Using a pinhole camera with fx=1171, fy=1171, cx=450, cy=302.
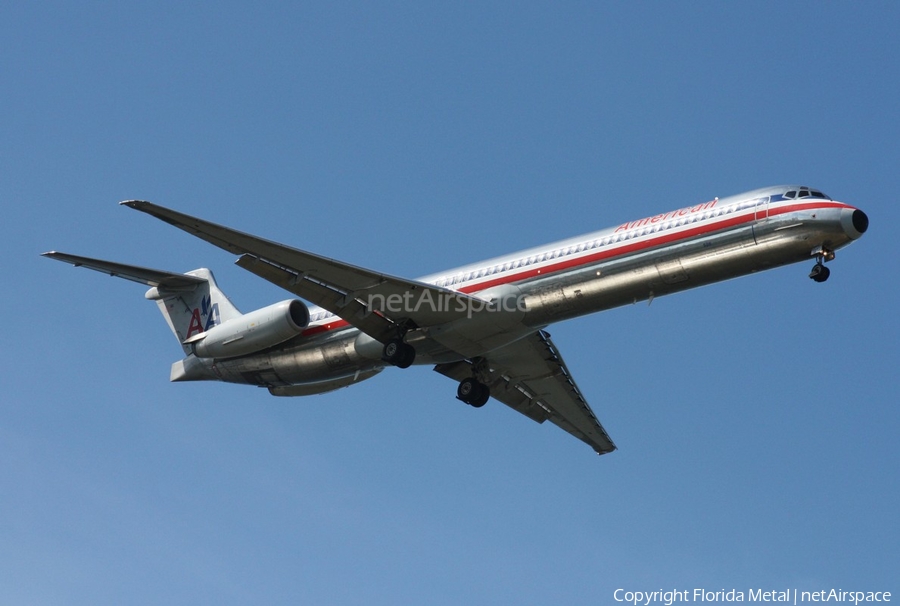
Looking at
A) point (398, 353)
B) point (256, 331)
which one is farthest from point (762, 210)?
point (256, 331)

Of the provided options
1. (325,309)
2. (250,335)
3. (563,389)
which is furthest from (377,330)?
(563,389)

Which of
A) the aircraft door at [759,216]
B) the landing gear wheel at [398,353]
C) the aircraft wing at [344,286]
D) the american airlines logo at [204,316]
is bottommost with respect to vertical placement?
the landing gear wheel at [398,353]

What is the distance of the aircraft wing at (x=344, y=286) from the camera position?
1070 inches

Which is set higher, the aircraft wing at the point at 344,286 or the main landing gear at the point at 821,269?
the main landing gear at the point at 821,269

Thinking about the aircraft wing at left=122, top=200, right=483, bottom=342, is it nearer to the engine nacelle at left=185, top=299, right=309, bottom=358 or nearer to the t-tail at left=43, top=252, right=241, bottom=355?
the engine nacelle at left=185, top=299, right=309, bottom=358

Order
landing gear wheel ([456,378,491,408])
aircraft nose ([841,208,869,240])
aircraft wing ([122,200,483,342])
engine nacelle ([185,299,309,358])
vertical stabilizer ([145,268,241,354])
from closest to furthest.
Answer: aircraft nose ([841,208,869,240]), aircraft wing ([122,200,483,342]), engine nacelle ([185,299,309,358]), landing gear wheel ([456,378,491,408]), vertical stabilizer ([145,268,241,354])

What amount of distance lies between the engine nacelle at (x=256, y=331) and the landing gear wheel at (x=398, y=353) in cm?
234

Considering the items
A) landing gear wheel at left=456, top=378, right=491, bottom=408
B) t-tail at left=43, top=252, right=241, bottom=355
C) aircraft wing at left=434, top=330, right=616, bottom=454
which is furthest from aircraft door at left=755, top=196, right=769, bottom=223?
t-tail at left=43, top=252, right=241, bottom=355

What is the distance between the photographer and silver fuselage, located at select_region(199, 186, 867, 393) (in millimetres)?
26375

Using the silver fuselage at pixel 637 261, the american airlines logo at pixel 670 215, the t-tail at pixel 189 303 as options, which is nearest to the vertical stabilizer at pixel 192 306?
the t-tail at pixel 189 303

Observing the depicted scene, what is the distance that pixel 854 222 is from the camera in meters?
26.1

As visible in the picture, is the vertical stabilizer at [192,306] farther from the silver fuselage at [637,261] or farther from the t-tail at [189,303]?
the silver fuselage at [637,261]

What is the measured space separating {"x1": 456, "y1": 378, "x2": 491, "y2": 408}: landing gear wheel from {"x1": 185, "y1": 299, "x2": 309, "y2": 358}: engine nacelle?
16.5 ft

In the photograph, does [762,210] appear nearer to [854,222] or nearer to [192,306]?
[854,222]
